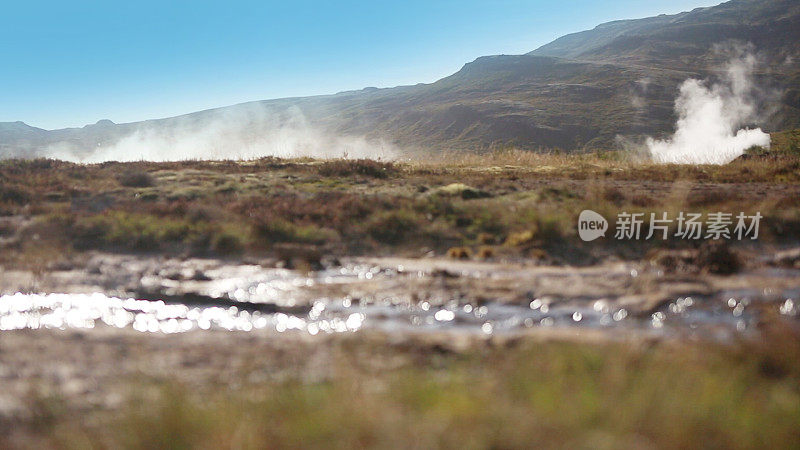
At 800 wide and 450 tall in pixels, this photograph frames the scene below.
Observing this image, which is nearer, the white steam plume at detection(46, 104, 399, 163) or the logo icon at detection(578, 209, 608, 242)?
the logo icon at detection(578, 209, 608, 242)

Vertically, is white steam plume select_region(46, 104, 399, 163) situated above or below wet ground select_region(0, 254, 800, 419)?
above

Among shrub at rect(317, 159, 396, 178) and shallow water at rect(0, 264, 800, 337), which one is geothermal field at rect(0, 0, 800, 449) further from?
shrub at rect(317, 159, 396, 178)

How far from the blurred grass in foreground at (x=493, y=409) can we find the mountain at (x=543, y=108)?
8758cm

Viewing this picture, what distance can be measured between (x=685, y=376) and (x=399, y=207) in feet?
32.5

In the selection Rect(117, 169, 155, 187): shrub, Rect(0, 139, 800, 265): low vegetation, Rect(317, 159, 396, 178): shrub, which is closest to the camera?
Rect(0, 139, 800, 265): low vegetation

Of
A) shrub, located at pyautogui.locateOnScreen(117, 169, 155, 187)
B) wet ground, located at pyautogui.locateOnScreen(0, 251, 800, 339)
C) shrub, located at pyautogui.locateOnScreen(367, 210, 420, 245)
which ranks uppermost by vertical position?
shrub, located at pyautogui.locateOnScreen(117, 169, 155, 187)

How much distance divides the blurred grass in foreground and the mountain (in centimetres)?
8758

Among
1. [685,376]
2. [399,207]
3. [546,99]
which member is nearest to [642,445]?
[685,376]

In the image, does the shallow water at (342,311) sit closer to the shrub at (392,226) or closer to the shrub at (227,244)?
the shrub at (227,244)

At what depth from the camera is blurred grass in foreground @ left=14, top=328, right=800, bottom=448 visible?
9.54ft

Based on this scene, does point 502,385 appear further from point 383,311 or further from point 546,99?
point 546,99

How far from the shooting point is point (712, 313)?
6.06 metres

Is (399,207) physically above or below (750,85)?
below

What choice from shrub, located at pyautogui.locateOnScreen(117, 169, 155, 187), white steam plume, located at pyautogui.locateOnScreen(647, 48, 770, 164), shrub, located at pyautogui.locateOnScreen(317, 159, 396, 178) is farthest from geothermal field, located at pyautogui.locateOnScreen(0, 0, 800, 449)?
white steam plume, located at pyautogui.locateOnScreen(647, 48, 770, 164)
